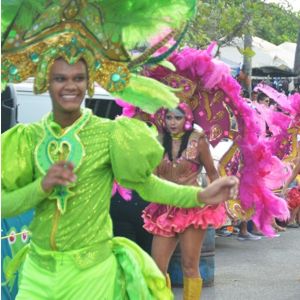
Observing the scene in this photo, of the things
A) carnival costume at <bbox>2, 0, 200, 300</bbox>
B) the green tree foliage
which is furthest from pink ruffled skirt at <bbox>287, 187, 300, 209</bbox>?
carnival costume at <bbox>2, 0, 200, 300</bbox>

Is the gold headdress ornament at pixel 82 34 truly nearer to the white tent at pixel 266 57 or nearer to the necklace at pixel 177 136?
the necklace at pixel 177 136

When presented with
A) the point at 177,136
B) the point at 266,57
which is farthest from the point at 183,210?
the point at 266,57

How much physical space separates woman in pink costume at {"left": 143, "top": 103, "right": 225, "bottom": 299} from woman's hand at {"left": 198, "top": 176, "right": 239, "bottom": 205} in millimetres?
2804

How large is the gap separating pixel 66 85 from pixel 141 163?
0.48 m

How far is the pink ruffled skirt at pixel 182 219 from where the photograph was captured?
6574mm

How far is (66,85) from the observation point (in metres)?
3.89

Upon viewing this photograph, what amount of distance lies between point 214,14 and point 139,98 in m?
8.78

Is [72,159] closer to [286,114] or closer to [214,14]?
[286,114]

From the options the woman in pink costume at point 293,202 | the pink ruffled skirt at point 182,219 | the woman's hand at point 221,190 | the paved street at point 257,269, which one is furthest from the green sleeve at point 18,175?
the woman in pink costume at point 293,202

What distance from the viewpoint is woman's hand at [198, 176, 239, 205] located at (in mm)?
3662

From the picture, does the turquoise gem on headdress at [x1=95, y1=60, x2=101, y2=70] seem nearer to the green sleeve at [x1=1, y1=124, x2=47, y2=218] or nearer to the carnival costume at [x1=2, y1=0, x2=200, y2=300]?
the carnival costume at [x1=2, y1=0, x2=200, y2=300]

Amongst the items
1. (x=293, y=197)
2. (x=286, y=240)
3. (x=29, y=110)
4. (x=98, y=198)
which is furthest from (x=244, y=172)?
(x=293, y=197)

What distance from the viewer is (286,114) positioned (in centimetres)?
1120

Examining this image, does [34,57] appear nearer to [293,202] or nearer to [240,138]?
[240,138]
